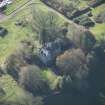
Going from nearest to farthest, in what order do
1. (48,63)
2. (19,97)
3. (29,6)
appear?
(19,97), (48,63), (29,6)

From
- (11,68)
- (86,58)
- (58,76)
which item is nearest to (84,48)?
(86,58)

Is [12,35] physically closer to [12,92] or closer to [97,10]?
[12,92]

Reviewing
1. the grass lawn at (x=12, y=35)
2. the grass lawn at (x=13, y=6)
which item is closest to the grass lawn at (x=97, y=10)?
the grass lawn at (x=12, y=35)

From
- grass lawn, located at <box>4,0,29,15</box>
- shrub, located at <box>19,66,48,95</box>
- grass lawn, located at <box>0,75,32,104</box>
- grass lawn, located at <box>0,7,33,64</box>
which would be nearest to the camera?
grass lawn, located at <box>0,75,32,104</box>

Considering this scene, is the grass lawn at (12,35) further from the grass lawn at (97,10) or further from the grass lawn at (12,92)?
the grass lawn at (97,10)

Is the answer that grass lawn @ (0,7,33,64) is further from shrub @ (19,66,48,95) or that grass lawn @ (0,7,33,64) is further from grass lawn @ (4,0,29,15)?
shrub @ (19,66,48,95)

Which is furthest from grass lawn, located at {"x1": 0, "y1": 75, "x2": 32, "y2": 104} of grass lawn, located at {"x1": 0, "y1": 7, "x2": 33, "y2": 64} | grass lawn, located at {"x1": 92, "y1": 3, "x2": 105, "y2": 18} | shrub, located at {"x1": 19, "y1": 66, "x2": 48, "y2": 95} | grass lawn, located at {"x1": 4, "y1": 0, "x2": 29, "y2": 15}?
grass lawn, located at {"x1": 92, "y1": 3, "x2": 105, "y2": 18}

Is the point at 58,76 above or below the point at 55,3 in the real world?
below

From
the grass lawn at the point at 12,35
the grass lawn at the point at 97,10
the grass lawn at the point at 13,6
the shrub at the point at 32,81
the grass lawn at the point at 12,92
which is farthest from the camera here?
the grass lawn at the point at 97,10

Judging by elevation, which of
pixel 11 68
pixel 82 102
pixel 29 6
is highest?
pixel 29 6

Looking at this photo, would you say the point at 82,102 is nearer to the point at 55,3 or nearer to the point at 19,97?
the point at 19,97

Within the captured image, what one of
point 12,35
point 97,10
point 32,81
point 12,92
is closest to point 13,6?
point 12,35
